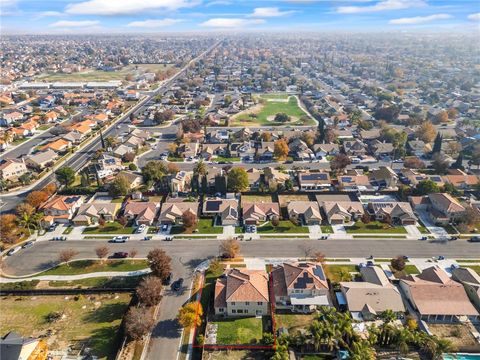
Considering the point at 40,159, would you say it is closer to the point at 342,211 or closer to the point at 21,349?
the point at 21,349

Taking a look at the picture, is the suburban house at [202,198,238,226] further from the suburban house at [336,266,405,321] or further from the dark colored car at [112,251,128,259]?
the suburban house at [336,266,405,321]

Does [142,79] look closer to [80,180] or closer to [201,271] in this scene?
[80,180]

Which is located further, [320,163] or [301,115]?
[301,115]

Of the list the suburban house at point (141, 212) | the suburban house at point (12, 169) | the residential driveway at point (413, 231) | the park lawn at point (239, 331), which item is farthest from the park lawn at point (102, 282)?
the residential driveway at point (413, 231)

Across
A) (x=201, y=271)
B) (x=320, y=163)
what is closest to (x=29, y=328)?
(x=201, y=271)

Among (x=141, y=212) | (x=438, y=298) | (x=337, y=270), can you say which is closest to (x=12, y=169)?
(x=141, y=212)

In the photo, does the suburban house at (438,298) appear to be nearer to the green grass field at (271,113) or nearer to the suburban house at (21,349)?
the suburban house at (21,349)
